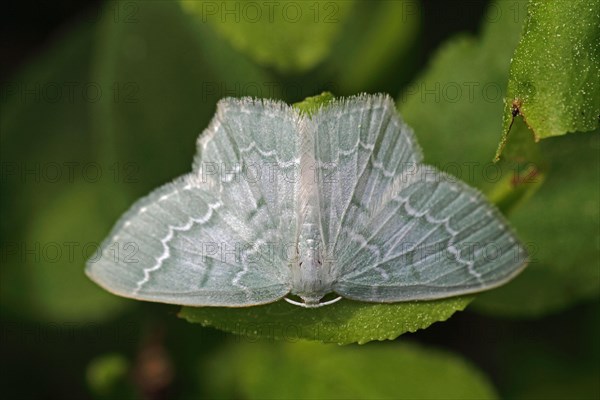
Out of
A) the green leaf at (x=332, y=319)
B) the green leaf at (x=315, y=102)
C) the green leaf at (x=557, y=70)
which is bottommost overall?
the green leaf at (x=332, y=319)

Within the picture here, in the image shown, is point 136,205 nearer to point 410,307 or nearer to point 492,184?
point 410,307

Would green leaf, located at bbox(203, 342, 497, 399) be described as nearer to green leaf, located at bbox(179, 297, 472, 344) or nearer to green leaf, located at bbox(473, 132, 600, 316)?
green leaf, located at bbox(473, 132, 600, 316)

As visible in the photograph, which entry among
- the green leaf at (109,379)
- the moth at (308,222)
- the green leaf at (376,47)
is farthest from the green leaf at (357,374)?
the green leaf at (376,47)

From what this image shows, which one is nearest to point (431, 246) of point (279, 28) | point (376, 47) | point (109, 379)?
point (279, 28)

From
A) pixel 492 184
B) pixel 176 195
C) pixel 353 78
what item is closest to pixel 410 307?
pixel 492 184

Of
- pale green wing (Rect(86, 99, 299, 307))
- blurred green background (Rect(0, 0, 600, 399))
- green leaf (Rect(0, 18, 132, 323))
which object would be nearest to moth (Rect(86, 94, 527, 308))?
pale green wing (Rect(86, 99, 299, 307))

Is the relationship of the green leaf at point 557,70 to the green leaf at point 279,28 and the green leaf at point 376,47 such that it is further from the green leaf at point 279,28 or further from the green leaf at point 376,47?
the green leaf at point 376,47
